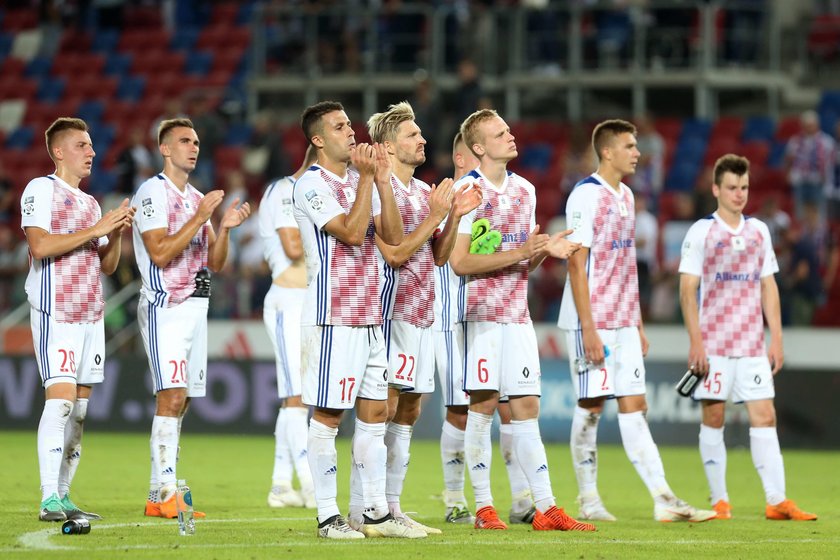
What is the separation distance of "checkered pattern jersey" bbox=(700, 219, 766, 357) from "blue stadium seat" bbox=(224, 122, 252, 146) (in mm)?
15128

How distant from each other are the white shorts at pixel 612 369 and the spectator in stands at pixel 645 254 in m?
6.53

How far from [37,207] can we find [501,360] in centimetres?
310

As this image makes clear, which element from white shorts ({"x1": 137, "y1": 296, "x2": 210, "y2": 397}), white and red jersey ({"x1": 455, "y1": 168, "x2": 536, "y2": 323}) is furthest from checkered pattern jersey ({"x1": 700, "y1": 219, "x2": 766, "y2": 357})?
white shorts ({"x1": 137, "y1": 296, "x2": 210, "y2": 397})

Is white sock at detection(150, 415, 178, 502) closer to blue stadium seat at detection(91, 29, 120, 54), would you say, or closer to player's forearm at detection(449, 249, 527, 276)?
player's forearm at detection(449, 249, 527, 276)

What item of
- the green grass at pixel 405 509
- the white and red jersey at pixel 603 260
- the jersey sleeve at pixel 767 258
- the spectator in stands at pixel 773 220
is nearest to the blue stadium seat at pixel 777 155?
the spectator in stands at pixel 773 220

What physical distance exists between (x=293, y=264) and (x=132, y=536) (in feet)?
10.6

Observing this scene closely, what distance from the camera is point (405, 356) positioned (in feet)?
27.9

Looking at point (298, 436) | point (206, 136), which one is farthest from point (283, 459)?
point (206, 136)

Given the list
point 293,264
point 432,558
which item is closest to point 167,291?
point 293,264

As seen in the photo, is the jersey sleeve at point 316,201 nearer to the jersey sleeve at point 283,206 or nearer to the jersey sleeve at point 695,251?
the jersey sleeve at point 283,206

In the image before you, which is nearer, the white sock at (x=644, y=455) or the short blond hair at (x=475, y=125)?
the short blond hair at (x=475, y=125)

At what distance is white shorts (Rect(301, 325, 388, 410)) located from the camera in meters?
8.00

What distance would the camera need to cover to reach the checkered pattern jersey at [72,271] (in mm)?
8992

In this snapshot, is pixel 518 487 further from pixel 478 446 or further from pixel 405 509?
pixel 405 509
